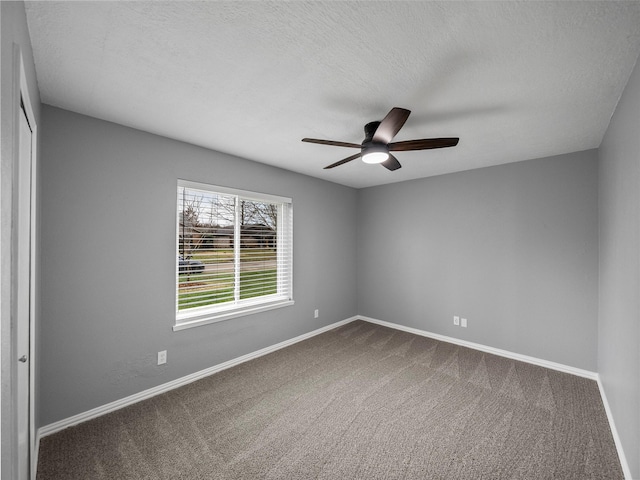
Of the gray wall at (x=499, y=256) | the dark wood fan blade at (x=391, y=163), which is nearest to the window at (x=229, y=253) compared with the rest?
the dark wood fan blade at (x=391, y=163)

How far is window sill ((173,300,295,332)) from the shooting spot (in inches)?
112

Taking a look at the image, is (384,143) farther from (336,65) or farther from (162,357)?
(162,357)

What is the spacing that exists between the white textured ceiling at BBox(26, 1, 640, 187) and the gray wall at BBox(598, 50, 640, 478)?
27cm

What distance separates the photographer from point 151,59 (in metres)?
1.61

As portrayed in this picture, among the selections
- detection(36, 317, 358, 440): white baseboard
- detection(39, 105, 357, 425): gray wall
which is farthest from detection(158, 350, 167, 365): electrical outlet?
detection(36, 317, 358, 440): white baseboard

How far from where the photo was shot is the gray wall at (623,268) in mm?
1631

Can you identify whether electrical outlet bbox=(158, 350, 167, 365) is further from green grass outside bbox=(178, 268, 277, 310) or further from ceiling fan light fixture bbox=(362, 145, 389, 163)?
ceiling fan light fixture bbox=(362, 145, 389, 163)

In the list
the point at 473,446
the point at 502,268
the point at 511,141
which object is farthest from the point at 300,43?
the point at 502,268

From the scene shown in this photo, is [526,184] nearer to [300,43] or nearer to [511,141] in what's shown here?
[511,141]

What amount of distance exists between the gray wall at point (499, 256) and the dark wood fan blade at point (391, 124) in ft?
7.95

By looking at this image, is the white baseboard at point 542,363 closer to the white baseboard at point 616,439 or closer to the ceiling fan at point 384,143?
Answer: the white baseboard at point 616,439

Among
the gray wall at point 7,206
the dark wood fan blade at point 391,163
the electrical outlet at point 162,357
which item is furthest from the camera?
the electrical outlet at point 162,357

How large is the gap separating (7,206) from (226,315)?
2417 millimetres

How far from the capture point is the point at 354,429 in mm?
2189
